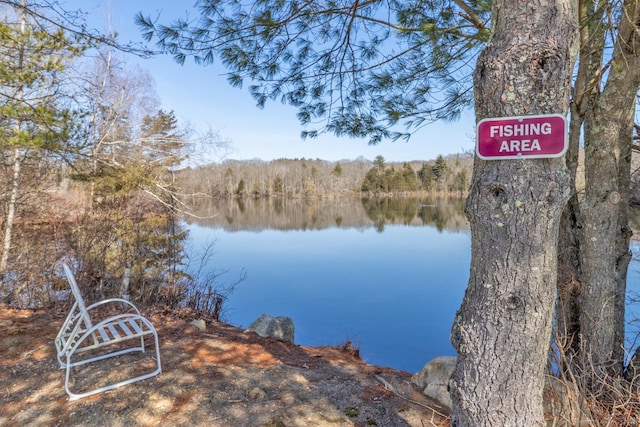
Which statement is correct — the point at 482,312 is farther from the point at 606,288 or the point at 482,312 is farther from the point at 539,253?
the point at 606,288

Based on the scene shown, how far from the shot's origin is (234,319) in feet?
22.7

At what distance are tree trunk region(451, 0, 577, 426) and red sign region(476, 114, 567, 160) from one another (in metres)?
0.02

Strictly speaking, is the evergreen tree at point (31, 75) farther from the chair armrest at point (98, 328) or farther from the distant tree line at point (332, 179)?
the distant tree line at point (332, 179)

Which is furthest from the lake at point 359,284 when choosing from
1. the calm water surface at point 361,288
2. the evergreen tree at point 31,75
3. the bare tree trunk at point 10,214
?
the evergreen tree at point 31,75

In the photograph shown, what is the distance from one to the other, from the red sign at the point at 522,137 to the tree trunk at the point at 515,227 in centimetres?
2

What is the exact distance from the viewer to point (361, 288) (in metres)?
8.92

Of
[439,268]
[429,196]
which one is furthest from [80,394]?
[429,196]

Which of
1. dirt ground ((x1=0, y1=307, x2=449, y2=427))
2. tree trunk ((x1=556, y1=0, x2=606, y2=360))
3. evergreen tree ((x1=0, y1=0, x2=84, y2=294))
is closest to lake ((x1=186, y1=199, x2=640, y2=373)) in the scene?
tree trunk ((x1=556, y1=0, x2=606, y2=360))

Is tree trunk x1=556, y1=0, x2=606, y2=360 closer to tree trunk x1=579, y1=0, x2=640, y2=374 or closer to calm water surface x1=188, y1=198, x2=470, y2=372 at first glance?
tree trunk x1=579, y1=0, x2=640, y2=374

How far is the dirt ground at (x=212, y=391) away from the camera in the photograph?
1.84 m

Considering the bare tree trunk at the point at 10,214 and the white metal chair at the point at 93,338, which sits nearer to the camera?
the white metal chair at the point at 93,338

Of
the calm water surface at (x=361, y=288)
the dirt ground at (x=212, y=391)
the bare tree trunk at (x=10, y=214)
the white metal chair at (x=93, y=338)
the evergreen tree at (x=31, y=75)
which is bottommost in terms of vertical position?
the calm water surface at (x=361, y=288)

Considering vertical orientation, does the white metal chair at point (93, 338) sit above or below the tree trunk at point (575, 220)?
below

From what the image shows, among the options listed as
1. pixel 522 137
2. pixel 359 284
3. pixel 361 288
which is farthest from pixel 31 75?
pixel 359 284
